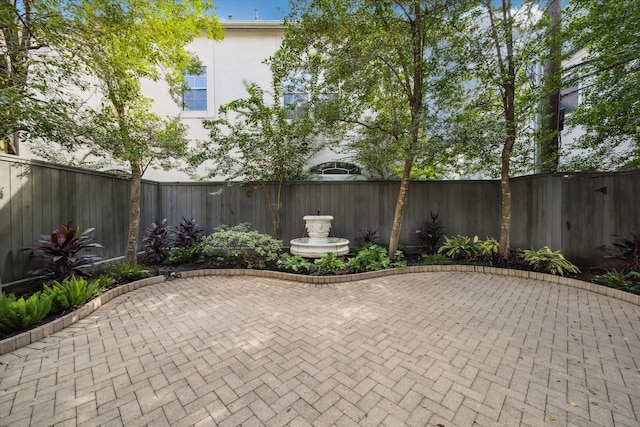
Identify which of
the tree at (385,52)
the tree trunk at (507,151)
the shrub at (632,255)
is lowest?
the shrub at (632,255)

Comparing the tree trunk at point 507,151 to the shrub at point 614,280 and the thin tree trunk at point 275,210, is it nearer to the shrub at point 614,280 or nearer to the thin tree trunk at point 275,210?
the shrub at point 614,280

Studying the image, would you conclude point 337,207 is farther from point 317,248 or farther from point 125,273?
point 125,273

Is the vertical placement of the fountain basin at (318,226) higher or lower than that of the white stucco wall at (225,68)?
lower

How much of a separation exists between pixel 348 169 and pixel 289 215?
2.97 m

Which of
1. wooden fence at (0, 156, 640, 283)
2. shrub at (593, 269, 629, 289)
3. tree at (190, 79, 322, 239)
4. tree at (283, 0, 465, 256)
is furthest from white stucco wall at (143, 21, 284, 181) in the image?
shrub at (593, 269, 629, 289)

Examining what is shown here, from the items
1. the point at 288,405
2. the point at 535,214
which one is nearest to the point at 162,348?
the point at 288,405

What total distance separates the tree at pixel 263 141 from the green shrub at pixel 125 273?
8.45 ft

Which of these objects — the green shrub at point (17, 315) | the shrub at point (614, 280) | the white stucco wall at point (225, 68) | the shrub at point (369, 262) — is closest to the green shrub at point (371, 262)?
the shrub at point (369, 262)

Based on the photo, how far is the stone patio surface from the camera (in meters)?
1.64

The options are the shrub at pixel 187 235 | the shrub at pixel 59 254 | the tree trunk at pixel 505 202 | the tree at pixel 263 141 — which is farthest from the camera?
the shrub at pixel 187 235

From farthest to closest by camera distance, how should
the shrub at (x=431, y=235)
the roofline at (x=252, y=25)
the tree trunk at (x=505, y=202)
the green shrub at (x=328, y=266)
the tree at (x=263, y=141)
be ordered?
the roofline at (x=252, y=25) → the shrub at (x=431, y=235) → the tree at (x=263, y=141) → the tree trunk at (x=505, y=202) → the green shrub at (x=328, y=266)

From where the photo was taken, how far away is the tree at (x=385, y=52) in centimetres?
453

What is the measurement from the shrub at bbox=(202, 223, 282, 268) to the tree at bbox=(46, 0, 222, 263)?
1588 millimetres

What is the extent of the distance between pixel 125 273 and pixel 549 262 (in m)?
7.92
